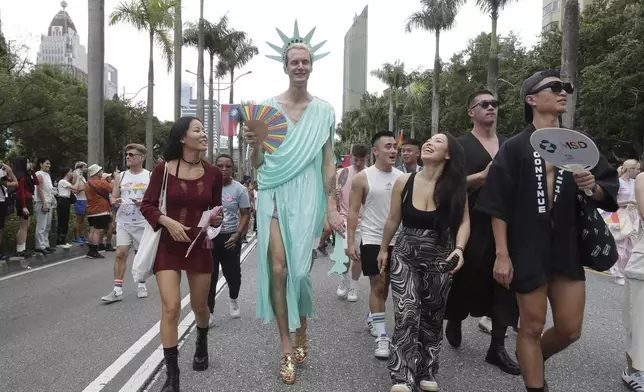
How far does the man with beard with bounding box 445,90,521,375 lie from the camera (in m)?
3.98

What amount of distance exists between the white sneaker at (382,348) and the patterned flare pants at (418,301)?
728mm

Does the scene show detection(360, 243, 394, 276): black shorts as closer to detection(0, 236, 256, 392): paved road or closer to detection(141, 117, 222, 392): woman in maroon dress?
detection(141, 117, 222, 392): woman in maroon dress

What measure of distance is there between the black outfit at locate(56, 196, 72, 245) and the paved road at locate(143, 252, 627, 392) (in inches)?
279

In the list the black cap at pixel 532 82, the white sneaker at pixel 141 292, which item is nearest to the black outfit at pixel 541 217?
the black cap at pixel 532 82

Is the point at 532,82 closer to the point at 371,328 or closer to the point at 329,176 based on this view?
the point at 329,176

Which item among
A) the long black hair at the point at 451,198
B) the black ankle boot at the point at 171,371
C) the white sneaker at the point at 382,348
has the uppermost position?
the long black hair at the point at 451,198

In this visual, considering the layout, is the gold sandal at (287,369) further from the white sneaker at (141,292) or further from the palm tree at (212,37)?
the palm tree at (212,37)

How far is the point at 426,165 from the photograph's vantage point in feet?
12.7

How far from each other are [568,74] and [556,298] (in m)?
11.8

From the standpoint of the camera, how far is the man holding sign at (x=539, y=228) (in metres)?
3.10

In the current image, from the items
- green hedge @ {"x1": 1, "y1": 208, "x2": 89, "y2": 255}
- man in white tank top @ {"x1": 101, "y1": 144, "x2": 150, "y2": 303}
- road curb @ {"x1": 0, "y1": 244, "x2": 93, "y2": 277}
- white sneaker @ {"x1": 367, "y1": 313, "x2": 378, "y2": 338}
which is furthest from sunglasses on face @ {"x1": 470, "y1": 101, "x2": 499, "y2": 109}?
green hedge @ {"x1": 1, "y1": 208, "x2": 89, "y2": 255}

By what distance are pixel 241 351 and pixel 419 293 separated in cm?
177

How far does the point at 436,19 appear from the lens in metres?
35.0

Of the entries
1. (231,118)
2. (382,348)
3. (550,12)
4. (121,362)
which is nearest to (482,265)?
(382,348)
